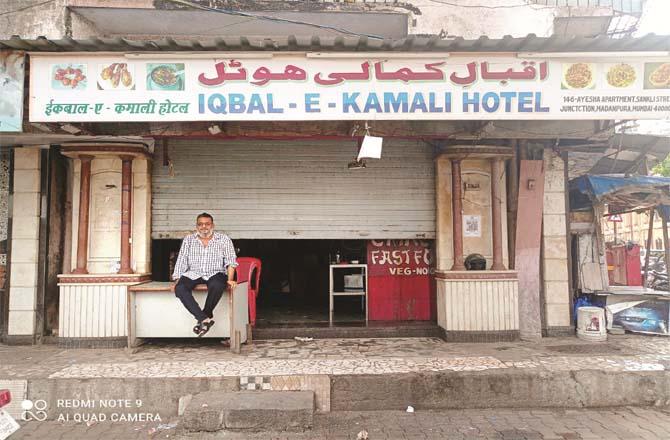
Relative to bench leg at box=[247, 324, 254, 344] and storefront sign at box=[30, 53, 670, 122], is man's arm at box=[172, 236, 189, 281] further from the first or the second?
storefront sign at box=[30, 53, 670, 122]

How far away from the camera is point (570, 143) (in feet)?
22.9

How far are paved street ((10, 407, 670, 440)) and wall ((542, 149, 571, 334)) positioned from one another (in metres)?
2.02

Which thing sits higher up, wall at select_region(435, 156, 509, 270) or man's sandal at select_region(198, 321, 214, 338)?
wall at select_region(435, 156, 509, 270)

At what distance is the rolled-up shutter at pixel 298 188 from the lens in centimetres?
707

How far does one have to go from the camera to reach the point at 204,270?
593 centimetres

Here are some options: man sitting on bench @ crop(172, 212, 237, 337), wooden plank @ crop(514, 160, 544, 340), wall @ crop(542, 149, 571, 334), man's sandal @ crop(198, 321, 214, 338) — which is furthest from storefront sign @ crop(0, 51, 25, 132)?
wall @ crop(542, 149, 571, 334)

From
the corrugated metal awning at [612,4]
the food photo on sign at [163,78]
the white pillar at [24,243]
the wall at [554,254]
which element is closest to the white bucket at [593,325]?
the wall at [554,254]

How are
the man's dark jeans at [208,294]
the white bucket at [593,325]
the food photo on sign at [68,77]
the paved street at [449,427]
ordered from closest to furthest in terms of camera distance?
the paved street at [449,427] < the food photo on sign at [68,77] < the man's dark jeans at [208,294] < the white bucket at [593,325]

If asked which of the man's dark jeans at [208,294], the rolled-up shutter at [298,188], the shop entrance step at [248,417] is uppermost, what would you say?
the rolled-up shutter at [298,188]

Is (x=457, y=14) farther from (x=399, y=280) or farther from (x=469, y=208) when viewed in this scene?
(x=399, y=280)

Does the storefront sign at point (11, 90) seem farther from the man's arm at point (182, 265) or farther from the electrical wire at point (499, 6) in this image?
the electrical wire at point (499, 6)

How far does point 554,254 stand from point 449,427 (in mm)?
3646

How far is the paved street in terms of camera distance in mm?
4301

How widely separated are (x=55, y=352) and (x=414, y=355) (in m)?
4.86
